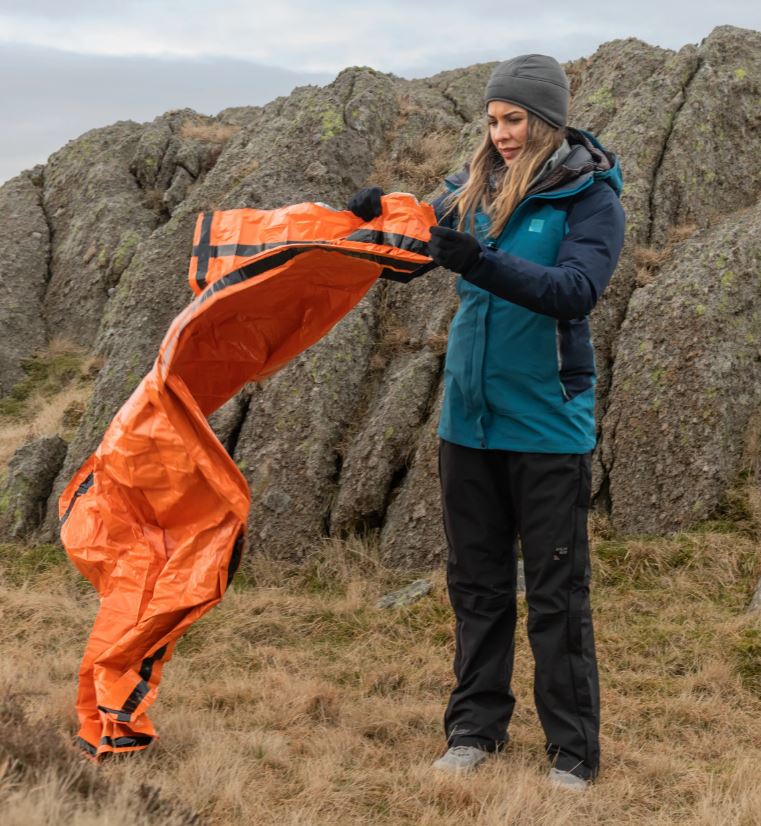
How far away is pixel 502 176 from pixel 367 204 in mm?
667

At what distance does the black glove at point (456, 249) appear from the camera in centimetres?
351

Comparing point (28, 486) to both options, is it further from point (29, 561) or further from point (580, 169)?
point (580, 169)

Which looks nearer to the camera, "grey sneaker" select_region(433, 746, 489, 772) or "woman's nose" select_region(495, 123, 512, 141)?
"woman's nose" select_region(495, 123, 512, 141)

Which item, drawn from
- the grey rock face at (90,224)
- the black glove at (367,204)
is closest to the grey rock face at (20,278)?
the grey rock face at (90,224)

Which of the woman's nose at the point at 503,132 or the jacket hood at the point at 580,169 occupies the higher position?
the woman's nose at the point at 503,132

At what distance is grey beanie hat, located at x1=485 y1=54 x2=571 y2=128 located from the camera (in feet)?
12.8

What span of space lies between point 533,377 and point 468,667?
4.65 ft

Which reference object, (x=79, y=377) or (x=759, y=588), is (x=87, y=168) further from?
(x=759, y=588)

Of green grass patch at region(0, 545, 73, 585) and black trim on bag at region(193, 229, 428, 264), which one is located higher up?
black trim on bag at region(193, 229, 428, 264)

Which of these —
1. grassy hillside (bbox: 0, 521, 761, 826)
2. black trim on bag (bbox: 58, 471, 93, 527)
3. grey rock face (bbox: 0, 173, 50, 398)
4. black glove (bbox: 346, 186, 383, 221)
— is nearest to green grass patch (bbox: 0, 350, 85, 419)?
grey rock face (bbox: 0, 173, 50, 398)

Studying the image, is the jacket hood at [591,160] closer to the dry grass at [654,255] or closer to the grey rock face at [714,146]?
the dry grass at [654,255]

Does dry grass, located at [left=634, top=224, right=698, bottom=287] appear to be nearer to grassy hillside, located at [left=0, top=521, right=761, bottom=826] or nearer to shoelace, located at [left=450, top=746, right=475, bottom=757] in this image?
grassy hillside, located at [left=0, top=521, right=761, bottom=826]

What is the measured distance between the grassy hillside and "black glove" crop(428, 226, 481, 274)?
2.09m

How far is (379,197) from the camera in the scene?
Result: 14.6 feet
